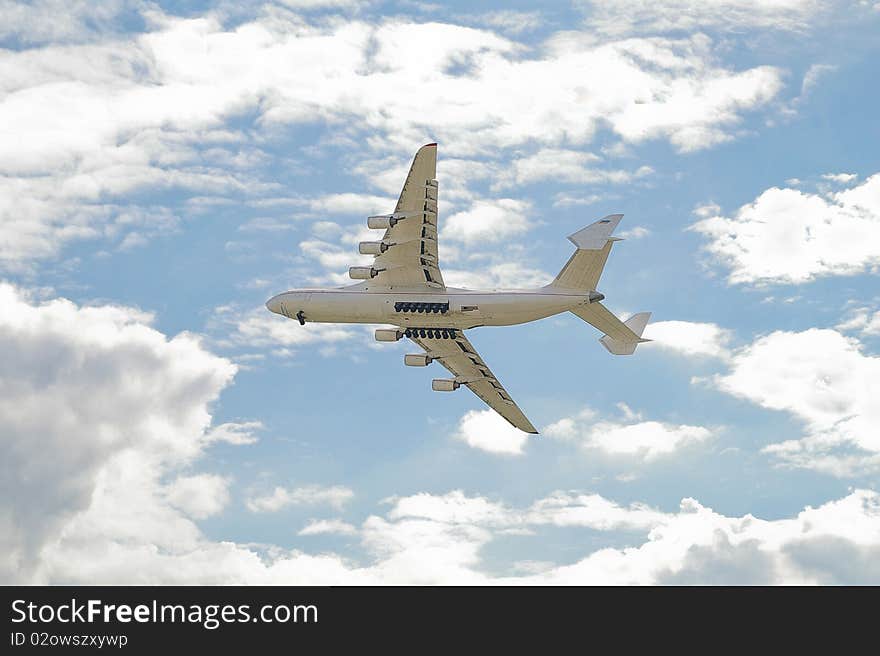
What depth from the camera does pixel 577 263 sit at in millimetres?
67250

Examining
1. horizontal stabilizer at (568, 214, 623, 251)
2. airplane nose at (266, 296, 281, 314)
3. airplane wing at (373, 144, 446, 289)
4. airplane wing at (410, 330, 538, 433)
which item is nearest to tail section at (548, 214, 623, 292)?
horizontal stabilizer at (568, 214, 623, 251)

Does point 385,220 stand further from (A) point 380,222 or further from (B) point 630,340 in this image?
(B) point 630,340

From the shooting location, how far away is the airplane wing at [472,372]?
7744cm

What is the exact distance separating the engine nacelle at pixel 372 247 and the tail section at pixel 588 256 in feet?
34.5

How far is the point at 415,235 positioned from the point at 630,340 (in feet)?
50.6

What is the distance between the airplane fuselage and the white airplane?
0.19 ft

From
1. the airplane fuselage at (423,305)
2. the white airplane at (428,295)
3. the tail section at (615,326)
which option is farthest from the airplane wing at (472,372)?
the tail section at (615,326)
